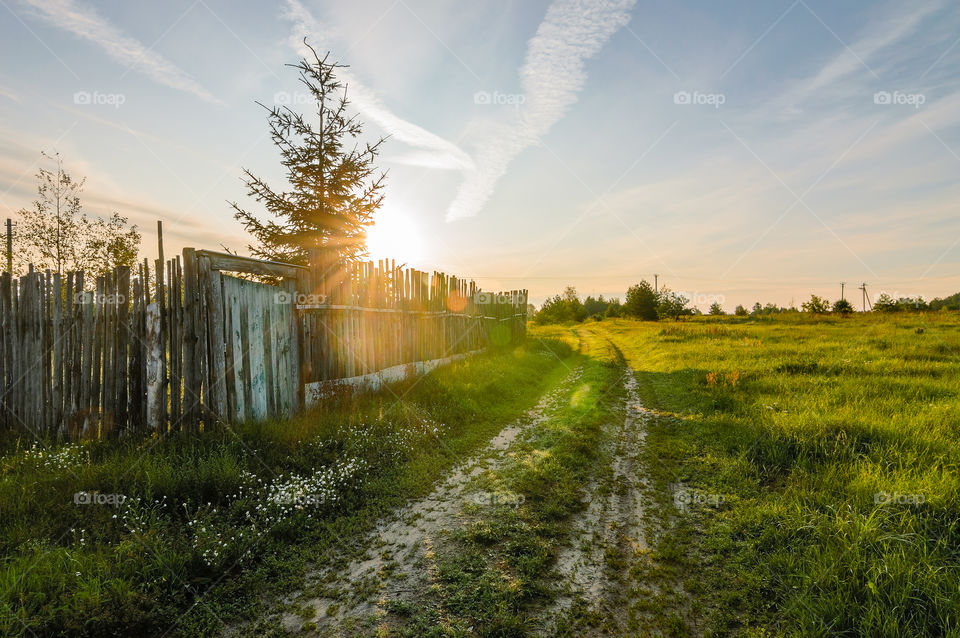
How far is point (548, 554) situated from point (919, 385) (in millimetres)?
8879

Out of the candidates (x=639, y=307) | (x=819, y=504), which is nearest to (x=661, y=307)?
(x=639, y=307)

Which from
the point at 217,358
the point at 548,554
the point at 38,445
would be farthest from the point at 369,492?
the point at 38,445

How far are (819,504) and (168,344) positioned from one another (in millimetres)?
8172

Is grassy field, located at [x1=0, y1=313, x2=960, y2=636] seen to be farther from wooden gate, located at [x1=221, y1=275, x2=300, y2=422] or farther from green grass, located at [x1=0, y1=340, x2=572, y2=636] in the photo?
wooden gate, located at [x1=221, y1=275, x2=300, y2=422]

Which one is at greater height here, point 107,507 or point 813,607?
point 107,507

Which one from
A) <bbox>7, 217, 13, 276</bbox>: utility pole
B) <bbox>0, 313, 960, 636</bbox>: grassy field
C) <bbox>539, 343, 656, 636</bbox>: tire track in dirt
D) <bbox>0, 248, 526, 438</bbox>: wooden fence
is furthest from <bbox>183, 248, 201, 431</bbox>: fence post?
<bbox>7, 217, 13, 276</bbox>: utility pole

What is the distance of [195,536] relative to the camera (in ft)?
11.0

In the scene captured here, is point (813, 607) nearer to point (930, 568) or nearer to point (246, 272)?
point (930, 568)

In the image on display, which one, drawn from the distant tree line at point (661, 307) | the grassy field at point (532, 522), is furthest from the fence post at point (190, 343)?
the distant tree line at point (661, 307)

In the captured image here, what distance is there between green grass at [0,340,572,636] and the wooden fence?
54cm

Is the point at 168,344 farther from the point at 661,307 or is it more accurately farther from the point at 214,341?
the point at 661,307

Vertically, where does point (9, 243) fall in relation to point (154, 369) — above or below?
above

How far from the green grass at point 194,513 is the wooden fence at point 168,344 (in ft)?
1.79

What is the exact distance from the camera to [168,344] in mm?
5570
